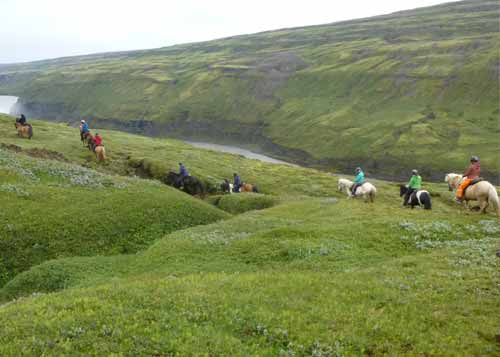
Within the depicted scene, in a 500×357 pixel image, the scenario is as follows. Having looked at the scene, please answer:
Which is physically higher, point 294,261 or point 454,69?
point 454,69

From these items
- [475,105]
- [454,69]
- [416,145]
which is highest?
[454,69]

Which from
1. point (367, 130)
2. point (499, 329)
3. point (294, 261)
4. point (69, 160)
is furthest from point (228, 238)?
point (367, 130)

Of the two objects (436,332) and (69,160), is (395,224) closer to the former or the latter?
(436,332)

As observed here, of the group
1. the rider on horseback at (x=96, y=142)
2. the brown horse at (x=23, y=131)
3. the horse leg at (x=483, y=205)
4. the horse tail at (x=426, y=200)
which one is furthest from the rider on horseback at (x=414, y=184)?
the brown horse at (x=23, y=131)

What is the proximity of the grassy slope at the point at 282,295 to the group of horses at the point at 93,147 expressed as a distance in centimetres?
3185

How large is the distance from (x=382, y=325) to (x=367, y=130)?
157 meters

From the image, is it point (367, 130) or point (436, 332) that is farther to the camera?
point (367, 130)

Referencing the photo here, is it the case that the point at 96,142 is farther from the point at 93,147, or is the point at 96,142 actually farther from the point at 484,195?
the point at 484,195

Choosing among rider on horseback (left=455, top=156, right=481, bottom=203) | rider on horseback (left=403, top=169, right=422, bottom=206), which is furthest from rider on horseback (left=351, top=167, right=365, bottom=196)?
rider on horseback (left=455, top=156, right=481, bottom=203)

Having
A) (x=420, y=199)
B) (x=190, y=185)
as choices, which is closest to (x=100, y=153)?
(x=190, y=185)

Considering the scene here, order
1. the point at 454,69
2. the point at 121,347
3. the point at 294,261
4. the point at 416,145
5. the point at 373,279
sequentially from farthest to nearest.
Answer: the point at 454,69 → the point at 416,145 → the point at 294,261 → the point at 373,279 → the point at 121,347

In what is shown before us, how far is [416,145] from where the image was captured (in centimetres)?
14212

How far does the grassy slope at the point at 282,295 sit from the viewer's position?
12.6 m

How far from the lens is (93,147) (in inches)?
2347
